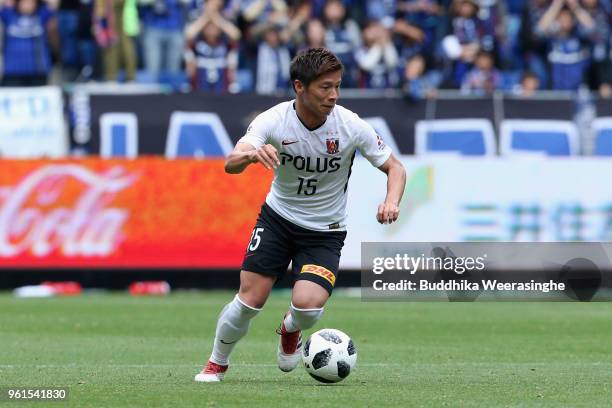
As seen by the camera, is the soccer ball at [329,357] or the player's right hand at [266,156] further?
the soccer ball at [329,357]

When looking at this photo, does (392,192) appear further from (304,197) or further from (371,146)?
(304,197)

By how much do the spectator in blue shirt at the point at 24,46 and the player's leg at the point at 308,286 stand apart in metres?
13.6

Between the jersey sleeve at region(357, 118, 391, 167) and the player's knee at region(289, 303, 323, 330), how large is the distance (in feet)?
3.86

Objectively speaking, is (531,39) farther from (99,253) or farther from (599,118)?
(99,253)

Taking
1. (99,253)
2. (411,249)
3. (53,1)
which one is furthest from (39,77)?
(411,249)

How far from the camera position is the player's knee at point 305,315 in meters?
9.77

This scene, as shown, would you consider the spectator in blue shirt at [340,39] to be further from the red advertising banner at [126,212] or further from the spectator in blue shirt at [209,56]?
the red advertising banner at [126,212]

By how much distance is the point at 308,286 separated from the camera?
9781 millimetres

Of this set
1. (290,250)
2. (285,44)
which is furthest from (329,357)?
(285,44)

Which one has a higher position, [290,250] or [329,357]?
[290,250]

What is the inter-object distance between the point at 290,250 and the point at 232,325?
0.71 m

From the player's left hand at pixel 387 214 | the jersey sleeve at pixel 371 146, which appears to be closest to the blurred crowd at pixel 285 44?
the jersey sleeve at pixel 371 146

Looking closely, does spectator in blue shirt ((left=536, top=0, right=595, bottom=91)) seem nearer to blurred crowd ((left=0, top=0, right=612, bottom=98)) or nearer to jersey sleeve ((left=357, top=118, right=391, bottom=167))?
blurred crowd ((left=0, top=0, right=612, bottom=98))

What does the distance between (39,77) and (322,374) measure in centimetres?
1429
